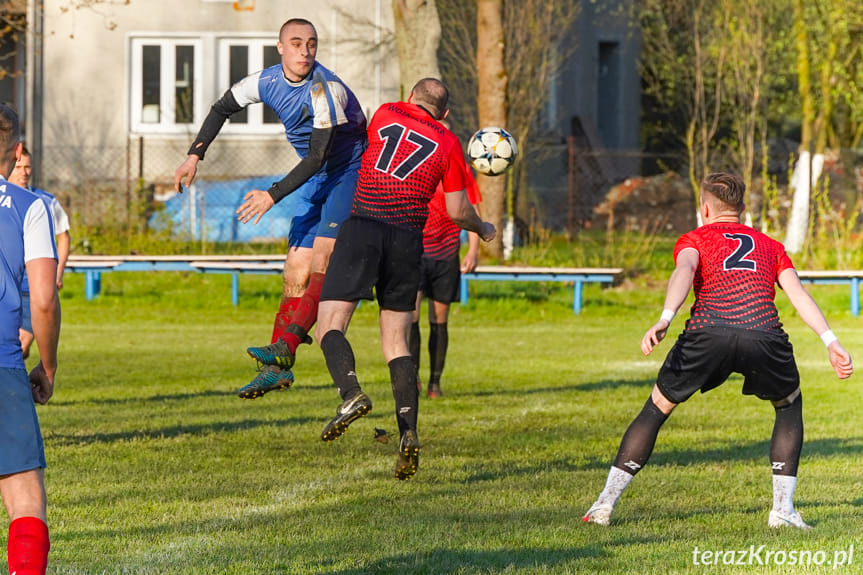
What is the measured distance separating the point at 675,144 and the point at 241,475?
34878mm

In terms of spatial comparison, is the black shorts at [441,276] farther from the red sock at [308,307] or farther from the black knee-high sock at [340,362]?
the black knee-high sock at [340,362]

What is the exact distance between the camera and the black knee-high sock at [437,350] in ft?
37.0

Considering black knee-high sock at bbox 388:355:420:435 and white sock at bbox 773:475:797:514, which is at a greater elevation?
black knee-high sock at bbox 388:355:420:435

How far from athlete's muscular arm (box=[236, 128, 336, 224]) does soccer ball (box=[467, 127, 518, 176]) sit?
3094mm

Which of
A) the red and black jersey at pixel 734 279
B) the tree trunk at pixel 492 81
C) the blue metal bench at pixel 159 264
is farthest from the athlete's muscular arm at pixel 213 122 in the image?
the tree trunk at pixel 492 81

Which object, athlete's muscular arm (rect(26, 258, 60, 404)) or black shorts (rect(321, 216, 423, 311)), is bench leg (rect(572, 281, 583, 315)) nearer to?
black shorts (rect(321, 216, 423, 311))

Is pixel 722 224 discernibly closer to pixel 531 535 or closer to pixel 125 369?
pixel 531 535

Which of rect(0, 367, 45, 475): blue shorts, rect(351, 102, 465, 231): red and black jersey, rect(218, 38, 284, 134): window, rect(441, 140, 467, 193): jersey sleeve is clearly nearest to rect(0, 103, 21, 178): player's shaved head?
rect(0, 367, 45, 475): blue shorts

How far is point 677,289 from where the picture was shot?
5.63 metres

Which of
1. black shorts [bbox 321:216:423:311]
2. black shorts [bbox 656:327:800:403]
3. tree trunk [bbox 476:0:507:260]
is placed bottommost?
black shorts [bbox 656:327:800:403]

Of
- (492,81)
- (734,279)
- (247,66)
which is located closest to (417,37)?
(492,81)

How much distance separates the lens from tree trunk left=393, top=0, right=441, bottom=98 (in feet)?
71.7

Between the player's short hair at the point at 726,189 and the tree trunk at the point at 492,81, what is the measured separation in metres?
15.5

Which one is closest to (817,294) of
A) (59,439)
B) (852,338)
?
(852,338)
